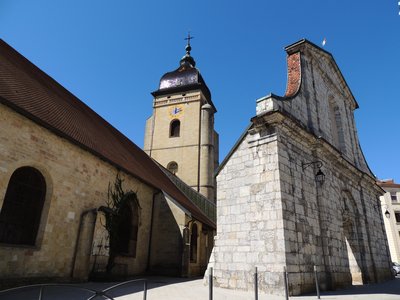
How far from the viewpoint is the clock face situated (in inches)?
1058

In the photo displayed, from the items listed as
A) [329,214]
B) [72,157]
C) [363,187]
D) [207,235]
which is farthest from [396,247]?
[72,157]

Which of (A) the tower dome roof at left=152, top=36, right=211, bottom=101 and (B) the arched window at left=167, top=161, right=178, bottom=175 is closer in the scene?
(B) the arched window at left=167, top=161, right=178, bottom=175

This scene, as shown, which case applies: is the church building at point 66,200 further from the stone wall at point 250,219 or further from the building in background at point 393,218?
the building in background at point 393,218

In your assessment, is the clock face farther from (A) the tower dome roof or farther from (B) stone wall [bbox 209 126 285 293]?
(B) stone wall [bbox 209 126 285 293]

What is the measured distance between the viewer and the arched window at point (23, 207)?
7.29 meters

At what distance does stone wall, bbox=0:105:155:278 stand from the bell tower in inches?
560

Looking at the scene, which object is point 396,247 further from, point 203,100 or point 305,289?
point 305,289

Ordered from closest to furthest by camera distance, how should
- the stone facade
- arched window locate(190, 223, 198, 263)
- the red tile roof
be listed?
the stone facade
the red tile roof
arched window locate(190, 223, 198, 263)

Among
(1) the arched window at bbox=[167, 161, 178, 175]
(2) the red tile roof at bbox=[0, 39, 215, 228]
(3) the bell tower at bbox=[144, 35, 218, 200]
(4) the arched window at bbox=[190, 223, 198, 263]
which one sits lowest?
(4) the arched window at bbox=[190, 223, 198, 263]

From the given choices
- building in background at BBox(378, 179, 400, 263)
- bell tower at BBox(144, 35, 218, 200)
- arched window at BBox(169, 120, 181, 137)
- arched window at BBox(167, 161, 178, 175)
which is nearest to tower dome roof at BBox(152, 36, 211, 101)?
bell tower at BBox(144, 35, 218, 200)

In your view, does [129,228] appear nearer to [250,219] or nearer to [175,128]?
[250,219]

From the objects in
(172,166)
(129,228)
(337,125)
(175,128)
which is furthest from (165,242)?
(175,128)

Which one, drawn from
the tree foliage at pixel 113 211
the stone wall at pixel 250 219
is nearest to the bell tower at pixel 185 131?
the tree foliage at pixel 113 211

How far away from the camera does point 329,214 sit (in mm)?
9055
